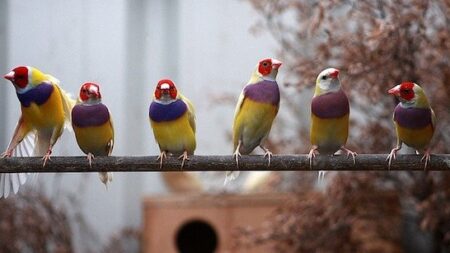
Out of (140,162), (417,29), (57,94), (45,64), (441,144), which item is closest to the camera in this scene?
(140,162)

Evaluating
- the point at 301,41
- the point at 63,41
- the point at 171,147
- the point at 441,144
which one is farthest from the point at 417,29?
the point at 63,41

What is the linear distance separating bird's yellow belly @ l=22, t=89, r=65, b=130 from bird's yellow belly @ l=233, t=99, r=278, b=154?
48 cm

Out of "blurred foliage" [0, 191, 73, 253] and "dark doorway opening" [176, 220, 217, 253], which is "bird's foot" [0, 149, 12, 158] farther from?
"dark doorway opening" [176, 220, 217, 253]

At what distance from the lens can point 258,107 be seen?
209cm

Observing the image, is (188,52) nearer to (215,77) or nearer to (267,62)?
(215,77)

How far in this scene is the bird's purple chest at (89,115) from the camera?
2000mm

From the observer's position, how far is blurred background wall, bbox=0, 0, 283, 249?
394 centimetres

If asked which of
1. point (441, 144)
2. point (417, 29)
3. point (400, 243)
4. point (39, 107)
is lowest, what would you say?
point (400, 243)

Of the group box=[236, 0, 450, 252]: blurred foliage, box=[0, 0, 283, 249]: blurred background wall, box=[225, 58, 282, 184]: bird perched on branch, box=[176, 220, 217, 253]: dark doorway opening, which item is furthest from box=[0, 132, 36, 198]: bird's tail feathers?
box=[176, 220, 217, 253]: dark doorway opening

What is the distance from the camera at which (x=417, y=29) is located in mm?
2770

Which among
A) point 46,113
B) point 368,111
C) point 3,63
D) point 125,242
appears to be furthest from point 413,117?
point 3,63

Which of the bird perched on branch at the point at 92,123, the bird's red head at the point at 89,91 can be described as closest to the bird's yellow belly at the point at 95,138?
the bird perched on branch at the point at 92,123

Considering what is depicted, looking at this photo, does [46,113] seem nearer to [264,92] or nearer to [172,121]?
[172,121]

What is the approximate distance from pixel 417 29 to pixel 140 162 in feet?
4.33
